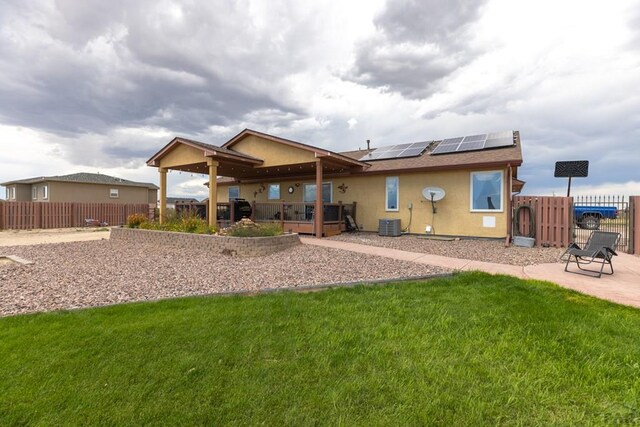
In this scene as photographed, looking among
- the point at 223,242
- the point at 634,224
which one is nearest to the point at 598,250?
the point at 634,224

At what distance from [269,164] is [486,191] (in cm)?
840

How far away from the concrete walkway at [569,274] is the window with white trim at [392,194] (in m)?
4.82

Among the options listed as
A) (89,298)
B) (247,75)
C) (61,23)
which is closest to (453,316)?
(89,298)

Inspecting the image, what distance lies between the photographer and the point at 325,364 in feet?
8.23

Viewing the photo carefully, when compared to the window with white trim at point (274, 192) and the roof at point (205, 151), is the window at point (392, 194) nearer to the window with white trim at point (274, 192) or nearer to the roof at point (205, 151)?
the roof at point (205, 151)

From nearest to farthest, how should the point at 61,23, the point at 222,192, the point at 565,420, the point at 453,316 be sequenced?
the point at 565,420
the point at 453,316
the point at 61,23
the point at 222,192

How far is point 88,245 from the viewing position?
33.1ft

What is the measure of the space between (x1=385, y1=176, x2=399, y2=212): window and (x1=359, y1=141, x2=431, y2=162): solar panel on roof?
129 centimetres

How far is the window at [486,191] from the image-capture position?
10.9m

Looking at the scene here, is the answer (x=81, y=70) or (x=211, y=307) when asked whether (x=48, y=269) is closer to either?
(x=211, y=307)

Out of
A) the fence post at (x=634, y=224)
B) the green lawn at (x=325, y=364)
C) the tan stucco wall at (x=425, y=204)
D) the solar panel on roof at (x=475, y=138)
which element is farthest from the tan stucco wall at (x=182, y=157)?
the fence post at (x=634, y=224)

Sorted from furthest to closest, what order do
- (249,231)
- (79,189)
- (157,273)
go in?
1. (79,189)
2. (249,231)
3. (157,273)

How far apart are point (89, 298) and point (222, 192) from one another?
50.4 ft

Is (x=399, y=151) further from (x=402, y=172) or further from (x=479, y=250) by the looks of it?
(x=479, y=250)
